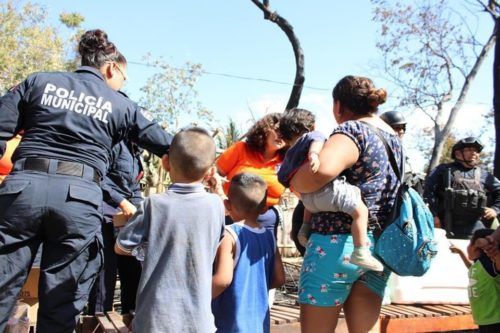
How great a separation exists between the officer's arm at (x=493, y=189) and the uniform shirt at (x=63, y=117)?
4.86m

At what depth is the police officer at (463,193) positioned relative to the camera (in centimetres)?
609

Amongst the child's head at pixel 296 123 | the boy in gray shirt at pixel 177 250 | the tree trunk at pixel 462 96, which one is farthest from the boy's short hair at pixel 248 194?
the tree trunk at pixel 462 96

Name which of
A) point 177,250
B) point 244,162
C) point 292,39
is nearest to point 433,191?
point 244,162

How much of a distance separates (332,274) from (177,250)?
0.69 m

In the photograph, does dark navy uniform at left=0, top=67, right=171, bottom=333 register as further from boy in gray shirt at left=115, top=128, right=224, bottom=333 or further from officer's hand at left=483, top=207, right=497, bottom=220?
officer's hand at left=483, top=207, right=497, bottom=220

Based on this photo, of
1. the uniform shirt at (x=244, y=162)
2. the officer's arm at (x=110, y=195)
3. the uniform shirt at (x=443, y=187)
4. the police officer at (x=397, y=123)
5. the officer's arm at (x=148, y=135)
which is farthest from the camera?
the uniform shirt at (x=443, y=187)

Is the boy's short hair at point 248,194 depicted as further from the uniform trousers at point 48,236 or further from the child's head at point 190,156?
the uniform trousers at point 48,236

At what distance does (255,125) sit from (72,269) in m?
1.77

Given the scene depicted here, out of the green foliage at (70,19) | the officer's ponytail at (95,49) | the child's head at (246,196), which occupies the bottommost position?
the child's head at (246,196)

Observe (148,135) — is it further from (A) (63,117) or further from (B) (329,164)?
(B) (329,164)

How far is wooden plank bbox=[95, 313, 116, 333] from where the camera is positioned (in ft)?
10.1

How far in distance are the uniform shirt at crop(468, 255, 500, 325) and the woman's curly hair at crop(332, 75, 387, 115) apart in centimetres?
181

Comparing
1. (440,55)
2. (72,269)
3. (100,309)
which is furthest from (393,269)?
(440,55)

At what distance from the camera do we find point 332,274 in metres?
2.41
